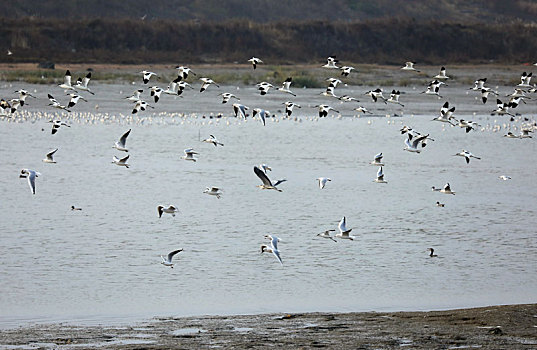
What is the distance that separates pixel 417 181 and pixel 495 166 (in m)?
3.60

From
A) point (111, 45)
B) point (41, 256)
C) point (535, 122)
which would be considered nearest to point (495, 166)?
point (535, 122)

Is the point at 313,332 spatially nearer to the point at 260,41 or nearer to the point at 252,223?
the point at 252,223

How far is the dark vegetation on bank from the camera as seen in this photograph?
198 feet

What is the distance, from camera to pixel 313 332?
442 inches

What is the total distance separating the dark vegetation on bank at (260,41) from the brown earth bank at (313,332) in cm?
4469

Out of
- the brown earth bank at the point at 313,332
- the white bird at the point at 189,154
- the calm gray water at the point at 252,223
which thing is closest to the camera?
the brown earth bank at the point at 313,332

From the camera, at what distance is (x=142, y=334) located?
11.3 metres

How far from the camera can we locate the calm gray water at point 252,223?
13.8 meters

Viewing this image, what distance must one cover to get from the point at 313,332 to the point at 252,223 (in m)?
8.18

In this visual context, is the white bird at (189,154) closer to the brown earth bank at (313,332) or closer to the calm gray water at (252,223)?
the calm gray water at (252,223)

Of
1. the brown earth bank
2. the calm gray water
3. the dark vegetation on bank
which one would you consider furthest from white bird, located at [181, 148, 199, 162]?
the dark vegetation on bank

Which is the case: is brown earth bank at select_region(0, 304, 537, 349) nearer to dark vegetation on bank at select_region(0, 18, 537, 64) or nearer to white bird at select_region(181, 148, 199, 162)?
white bird at select_region(181, 148, 199, 162)

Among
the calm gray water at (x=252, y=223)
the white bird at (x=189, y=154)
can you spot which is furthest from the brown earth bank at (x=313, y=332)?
the white bird at (x=189, y=154)

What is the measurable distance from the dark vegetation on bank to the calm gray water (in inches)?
1011
